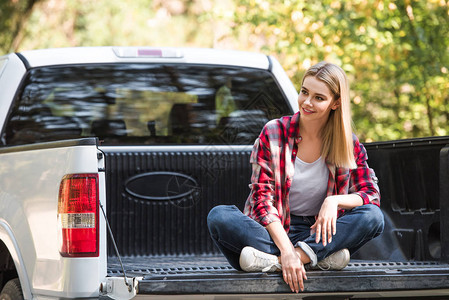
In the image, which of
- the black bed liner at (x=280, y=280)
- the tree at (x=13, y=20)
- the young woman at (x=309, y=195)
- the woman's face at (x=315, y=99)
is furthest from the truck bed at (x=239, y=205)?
the tree at (x=13, y=20)

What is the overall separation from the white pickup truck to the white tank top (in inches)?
14.7

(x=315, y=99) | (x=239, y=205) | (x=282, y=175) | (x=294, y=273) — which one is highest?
(x=315, y=99)

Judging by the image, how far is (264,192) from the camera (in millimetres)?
3570

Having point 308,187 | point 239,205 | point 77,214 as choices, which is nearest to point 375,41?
point 239,205

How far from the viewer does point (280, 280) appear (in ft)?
10.8

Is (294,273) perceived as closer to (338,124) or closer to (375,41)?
(338,124)

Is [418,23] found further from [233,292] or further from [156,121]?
[233,292]

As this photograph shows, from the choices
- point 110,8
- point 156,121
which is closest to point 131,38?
point 110,8

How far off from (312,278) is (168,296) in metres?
0.63

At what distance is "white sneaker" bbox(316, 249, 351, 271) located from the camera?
342cm

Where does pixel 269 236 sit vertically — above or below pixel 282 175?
below

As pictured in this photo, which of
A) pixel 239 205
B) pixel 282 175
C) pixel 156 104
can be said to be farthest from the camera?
pixel 156 104

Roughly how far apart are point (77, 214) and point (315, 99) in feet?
4.07

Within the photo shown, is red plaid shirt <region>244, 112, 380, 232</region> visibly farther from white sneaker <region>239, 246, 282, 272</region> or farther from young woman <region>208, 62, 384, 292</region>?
white sneaker <region>239, 246, 282, 272</region>
